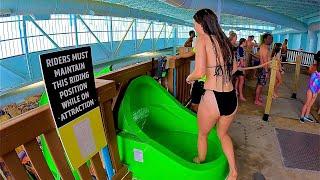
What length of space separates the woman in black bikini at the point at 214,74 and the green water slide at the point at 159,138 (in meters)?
0.33

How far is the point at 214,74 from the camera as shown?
6.73 ft

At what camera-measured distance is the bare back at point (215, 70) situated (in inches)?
77.9

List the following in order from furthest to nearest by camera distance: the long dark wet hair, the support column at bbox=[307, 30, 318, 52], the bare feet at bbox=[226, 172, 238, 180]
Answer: the support column at bbox=[307, 30, 318, 52] < the bare feet at bbox=[226, 172, 238, 180] < the long dark wet hair

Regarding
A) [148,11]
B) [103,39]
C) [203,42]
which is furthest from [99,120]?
[103,39]

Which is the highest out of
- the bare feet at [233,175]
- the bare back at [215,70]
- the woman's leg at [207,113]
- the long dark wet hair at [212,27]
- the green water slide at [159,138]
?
the long dark wet hair at [212,27]

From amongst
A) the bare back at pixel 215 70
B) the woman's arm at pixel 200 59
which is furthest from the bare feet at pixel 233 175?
the woman's arm at pixel 200 59

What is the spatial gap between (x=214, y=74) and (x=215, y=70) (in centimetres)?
3

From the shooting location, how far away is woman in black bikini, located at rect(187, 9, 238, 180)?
197cm

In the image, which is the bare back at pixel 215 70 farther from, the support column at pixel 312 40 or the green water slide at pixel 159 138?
the support column at pixel 312 40

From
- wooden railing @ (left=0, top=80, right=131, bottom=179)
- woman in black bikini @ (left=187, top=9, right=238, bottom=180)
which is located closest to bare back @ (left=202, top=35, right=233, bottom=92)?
woman in black bikini @ (left=187, top=9, right=238, bottom=180)

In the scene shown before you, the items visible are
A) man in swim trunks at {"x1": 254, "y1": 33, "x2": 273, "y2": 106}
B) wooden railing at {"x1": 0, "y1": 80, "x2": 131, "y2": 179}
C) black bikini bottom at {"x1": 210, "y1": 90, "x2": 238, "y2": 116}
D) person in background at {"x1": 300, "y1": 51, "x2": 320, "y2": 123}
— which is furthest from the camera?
man in swim trunks at {"x1": 254, "y1": 33, "x2": 273, "y2": 106}

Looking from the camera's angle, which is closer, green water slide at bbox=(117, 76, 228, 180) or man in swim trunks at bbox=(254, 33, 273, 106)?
green water slide at bbox=(117, 76, 228, 180)

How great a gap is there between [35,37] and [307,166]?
40.8ft

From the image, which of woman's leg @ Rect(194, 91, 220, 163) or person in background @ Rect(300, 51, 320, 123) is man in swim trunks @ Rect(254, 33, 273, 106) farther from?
woman's leg @ Rect(194, 91, 220, 163)
